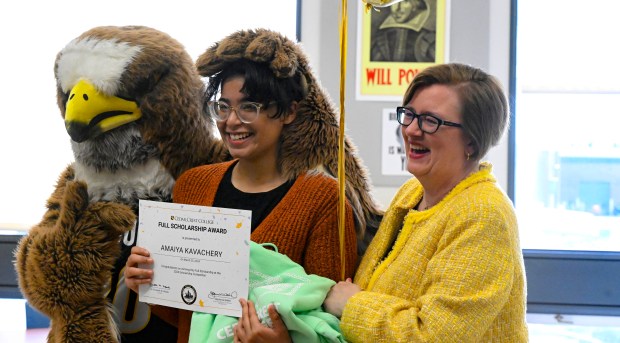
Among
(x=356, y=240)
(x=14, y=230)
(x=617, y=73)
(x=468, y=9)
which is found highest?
(x=468, y=9)

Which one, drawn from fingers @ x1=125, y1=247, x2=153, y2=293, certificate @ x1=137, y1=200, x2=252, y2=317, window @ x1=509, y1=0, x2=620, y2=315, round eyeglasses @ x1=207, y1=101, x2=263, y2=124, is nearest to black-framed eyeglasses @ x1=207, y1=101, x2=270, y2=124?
round eyeglasses @ x1=207, y1=101, x2=263, y2=124

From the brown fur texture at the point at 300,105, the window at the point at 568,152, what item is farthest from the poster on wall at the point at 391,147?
the brown fur texture at the point at 300,105

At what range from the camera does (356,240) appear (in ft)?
4.82

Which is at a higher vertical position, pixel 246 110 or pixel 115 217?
pixel 246 110

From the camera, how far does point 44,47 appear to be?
318 cm

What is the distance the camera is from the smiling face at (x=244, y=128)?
1.41 m

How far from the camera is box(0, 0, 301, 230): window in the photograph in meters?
3.12

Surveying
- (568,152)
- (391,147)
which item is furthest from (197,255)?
(568,152)

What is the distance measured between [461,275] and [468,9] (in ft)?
6.75

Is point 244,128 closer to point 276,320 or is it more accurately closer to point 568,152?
point 276,320

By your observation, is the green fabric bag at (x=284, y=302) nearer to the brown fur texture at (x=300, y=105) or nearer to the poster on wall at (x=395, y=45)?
the brown fur texture at (x=300, y=105)

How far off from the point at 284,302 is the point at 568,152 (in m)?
2.36

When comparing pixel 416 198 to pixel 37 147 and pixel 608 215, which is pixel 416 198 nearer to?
pixel 608 215

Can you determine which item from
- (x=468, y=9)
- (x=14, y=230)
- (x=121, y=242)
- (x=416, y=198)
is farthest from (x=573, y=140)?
(x=14, y=230)
